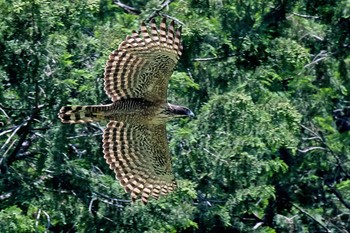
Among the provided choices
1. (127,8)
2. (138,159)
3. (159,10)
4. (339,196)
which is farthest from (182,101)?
(339,196)

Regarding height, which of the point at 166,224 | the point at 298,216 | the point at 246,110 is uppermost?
the point at 246,110

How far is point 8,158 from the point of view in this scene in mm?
13117

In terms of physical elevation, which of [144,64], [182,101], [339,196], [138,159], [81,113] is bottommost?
[339,196]

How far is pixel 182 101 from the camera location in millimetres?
13820

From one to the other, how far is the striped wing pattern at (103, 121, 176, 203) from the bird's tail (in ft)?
1.74

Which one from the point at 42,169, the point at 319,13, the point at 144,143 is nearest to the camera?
the point at 144,143

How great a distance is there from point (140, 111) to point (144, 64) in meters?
0.38

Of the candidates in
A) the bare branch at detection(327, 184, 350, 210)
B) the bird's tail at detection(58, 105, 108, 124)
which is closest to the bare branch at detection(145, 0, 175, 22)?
the bird's tail at detection(58, 105, 108, 124)

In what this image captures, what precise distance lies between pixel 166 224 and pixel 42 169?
3.93 ft

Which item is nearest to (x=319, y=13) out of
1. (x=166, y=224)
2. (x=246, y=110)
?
(x=246, y=110)

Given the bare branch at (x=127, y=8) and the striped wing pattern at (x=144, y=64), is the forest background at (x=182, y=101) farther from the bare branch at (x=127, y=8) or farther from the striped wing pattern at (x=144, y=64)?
the striped wing pattern at (x=144, y=64)

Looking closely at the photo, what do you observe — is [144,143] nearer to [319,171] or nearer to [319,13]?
[319,13]

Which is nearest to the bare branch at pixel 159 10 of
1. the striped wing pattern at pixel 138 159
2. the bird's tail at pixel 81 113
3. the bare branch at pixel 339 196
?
the striped wing pattern at pixel 138 159

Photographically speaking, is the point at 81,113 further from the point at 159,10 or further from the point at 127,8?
the point at 127,8
